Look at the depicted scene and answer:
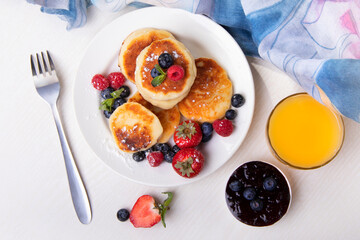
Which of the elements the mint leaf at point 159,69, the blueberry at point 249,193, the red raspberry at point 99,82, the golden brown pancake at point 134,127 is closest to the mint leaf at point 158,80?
the mint leaf at point 159,69

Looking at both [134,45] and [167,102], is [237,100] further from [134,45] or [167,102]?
[134,45]

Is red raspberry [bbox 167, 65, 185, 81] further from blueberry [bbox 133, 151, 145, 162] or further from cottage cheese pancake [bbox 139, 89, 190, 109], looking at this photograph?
blueberry [bbox 133, 151, 145, 162]

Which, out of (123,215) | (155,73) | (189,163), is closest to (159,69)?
(155,73)

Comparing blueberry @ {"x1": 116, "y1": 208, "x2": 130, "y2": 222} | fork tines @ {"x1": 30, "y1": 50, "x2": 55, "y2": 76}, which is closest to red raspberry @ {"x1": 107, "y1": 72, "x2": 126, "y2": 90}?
fork tines @ {"x1": 30, "y1": 50, "x2": 55, "y2": 76}

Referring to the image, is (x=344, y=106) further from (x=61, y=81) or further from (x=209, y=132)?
(x=61, y=81)

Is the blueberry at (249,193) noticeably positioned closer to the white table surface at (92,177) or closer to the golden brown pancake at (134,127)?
the white table surface at (92,177)

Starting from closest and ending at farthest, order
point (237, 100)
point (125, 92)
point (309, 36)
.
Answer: point (309, 36) → point (237, 100) → point (125, 92)
